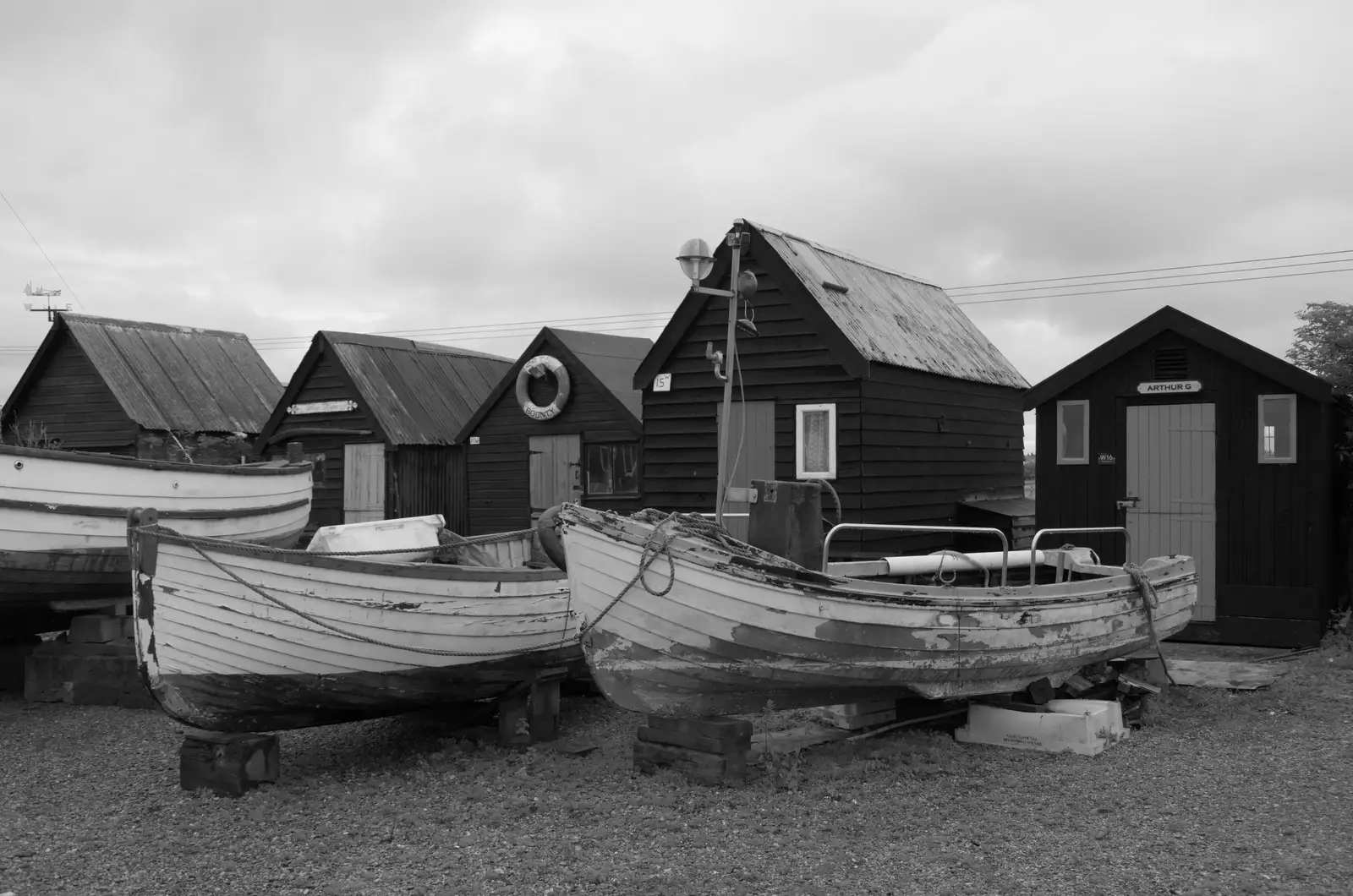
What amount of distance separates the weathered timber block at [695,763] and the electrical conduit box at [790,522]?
1.44m

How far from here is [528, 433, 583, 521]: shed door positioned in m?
19.6

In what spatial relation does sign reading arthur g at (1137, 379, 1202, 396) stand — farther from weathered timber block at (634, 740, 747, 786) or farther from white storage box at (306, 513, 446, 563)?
white storage box at (306, 513, 446, 563)

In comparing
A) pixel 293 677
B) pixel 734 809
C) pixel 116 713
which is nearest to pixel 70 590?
pixel 116 713

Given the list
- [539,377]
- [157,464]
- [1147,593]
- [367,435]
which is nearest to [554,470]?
[539,377]

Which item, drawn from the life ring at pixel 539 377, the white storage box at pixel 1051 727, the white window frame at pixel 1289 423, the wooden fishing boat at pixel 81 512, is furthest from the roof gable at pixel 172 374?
the white window frame at pixel 1289 423

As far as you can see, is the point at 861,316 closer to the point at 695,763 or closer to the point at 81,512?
the point at 695,763

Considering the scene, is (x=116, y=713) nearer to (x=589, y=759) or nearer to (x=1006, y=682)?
(x=589, y=759)

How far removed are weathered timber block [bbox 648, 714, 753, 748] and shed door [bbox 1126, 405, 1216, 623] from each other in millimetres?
6861

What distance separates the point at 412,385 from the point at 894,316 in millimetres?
11025

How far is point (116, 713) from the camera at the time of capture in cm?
1062

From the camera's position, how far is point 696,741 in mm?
7680

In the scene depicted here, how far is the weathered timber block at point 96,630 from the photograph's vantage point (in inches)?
442

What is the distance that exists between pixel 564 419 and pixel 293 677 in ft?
39.5

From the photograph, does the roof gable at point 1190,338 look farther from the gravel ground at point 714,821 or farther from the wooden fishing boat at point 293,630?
the wooden fishing boat at point 293,630
